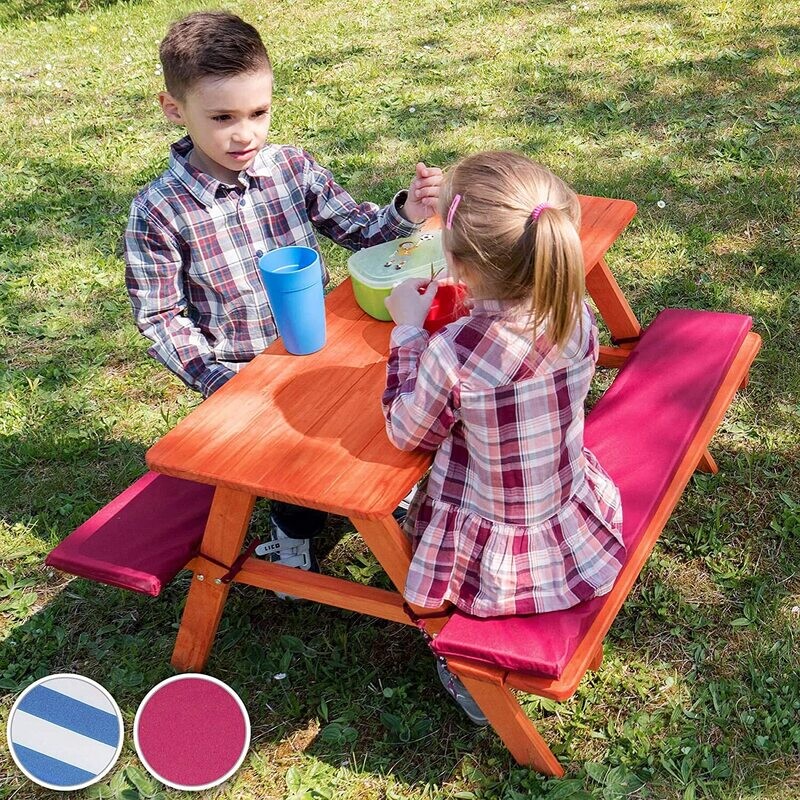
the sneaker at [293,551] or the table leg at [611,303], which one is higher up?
the table leg at [611,303]

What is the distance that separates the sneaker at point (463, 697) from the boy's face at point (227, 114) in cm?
148

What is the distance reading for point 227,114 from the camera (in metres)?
2.54

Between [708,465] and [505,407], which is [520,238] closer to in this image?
[505,407]

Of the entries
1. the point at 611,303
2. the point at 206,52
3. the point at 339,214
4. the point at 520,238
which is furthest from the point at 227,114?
the point at 611,303

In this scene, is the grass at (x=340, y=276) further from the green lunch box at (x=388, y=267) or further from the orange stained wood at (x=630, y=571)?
the green lunch box at (x=388, y=267)

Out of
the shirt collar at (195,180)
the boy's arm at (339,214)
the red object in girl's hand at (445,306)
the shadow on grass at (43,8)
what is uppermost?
the shirt collar at (195,180)

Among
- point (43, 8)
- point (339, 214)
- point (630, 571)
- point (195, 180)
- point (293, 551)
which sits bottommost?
point (293, 551)

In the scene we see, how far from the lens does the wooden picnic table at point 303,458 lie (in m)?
2.01

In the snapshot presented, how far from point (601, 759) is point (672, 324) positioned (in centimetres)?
132

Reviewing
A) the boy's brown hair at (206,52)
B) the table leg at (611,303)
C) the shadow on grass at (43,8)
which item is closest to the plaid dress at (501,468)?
the boy's brown hair at (206,52)

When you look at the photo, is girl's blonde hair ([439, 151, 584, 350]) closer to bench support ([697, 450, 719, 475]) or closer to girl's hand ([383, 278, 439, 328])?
girl's hand ([383, 278, 439, 328])

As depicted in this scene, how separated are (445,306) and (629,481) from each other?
0.71 m

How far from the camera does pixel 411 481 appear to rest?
201cm

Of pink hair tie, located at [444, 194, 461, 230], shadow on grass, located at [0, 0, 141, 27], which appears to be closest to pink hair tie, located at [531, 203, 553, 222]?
pink hair tie, located at [444, 194, 461, 230]
